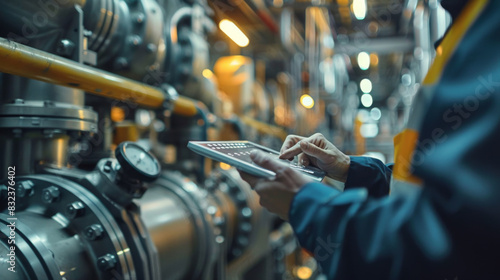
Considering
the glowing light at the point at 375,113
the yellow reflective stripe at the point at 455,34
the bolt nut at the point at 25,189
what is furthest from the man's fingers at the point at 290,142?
the glowing light at the point at 375,113

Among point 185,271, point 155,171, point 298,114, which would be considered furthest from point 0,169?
point 298,114

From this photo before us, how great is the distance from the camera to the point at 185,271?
1554 millimetres

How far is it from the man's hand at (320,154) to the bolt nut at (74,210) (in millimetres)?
497

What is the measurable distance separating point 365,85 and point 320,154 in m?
6.86

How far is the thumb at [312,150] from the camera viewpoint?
0.91m

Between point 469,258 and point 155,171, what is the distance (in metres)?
0.84

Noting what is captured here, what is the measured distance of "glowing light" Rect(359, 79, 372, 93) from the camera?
23.8ft

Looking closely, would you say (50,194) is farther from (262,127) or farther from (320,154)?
(262,127)

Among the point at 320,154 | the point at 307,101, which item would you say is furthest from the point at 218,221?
the point at 307,101

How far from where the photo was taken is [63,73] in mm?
1036

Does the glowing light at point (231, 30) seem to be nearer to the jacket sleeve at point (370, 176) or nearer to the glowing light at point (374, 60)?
the jacket sleeve at point (370, 176)

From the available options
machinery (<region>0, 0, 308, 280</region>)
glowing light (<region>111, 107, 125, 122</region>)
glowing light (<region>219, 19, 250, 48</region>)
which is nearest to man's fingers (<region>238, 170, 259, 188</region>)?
machinery (<region>0, 0, 308, 280</region>)

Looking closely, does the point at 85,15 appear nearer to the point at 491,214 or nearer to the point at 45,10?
the point at 45,10

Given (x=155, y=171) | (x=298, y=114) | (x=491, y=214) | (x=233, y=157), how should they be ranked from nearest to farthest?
(x=491, y=214) < (x=233, y=157) < (x=155, y=171) < (x=298, y=114)
